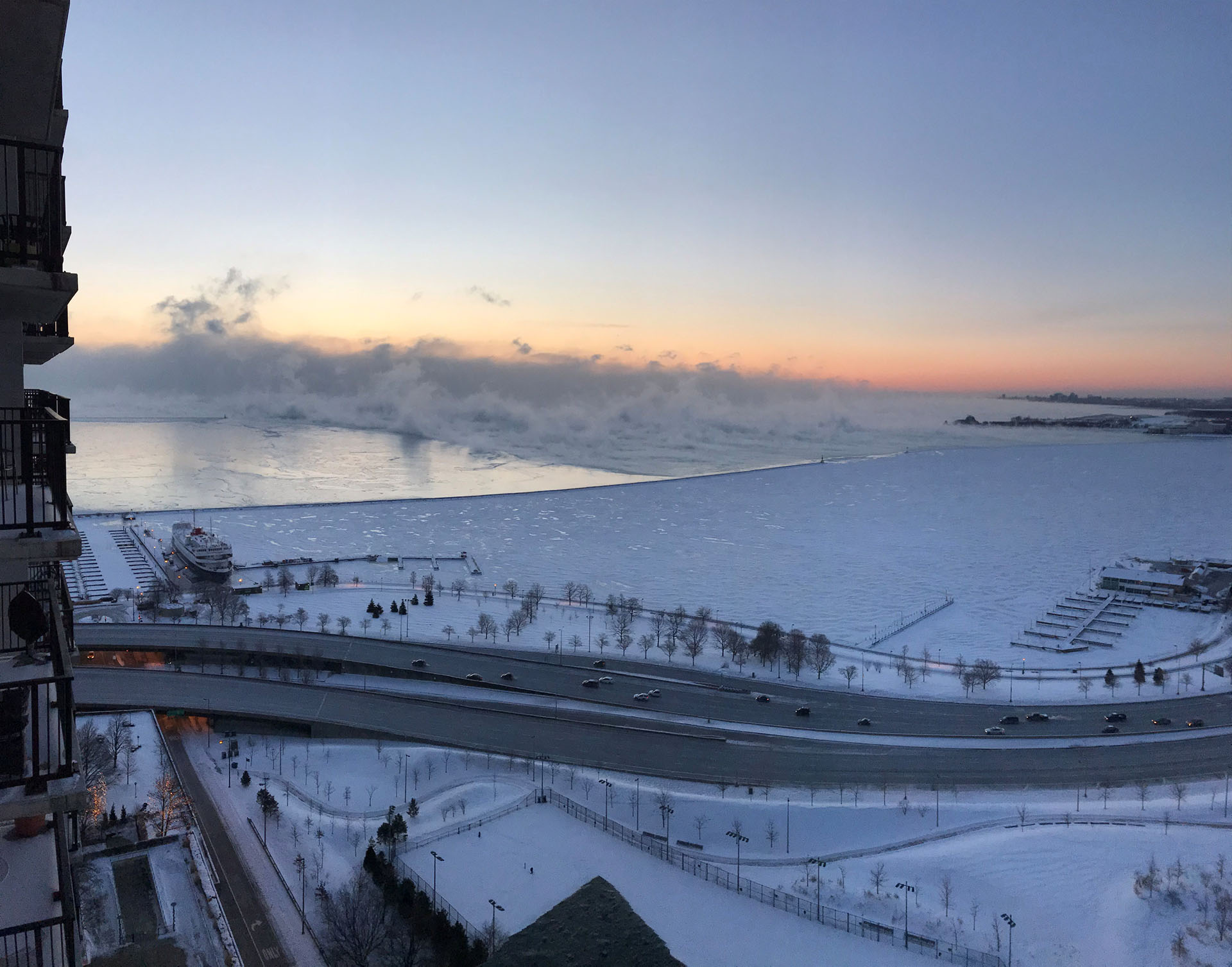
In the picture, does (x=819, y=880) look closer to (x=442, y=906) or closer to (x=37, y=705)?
(x=442, y=906)

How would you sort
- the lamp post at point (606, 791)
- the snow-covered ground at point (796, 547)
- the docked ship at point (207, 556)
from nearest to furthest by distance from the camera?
the lamp post at point (606, 791), the snow-covered ground at point (796, 547), the docked ship at point (207, 556)

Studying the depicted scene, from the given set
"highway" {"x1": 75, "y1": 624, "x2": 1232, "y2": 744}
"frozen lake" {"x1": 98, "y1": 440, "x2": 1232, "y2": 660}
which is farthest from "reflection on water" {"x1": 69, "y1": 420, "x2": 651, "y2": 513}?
"highway" {"x1": 75, "y1": 624, "x2": 1232, "y2": 744}

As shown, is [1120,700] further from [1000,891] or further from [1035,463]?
[1035,463]

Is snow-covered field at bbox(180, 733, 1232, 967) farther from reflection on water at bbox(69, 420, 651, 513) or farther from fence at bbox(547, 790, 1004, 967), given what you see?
reflection on water at bbox(69, 420, 651, 513)

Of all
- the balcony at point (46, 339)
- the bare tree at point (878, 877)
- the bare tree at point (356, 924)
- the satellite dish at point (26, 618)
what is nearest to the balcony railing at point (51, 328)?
the balcony at point (46, 339)

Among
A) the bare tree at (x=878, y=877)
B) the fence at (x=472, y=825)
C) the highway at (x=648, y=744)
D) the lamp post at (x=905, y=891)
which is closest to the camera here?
the lamp post at (x=905, y=891)

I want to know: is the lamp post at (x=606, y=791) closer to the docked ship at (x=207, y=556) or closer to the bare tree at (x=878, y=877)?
the bare tree at (x=878, y=877)

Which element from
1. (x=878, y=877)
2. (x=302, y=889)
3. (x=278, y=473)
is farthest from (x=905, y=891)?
(x=278, y=473)
